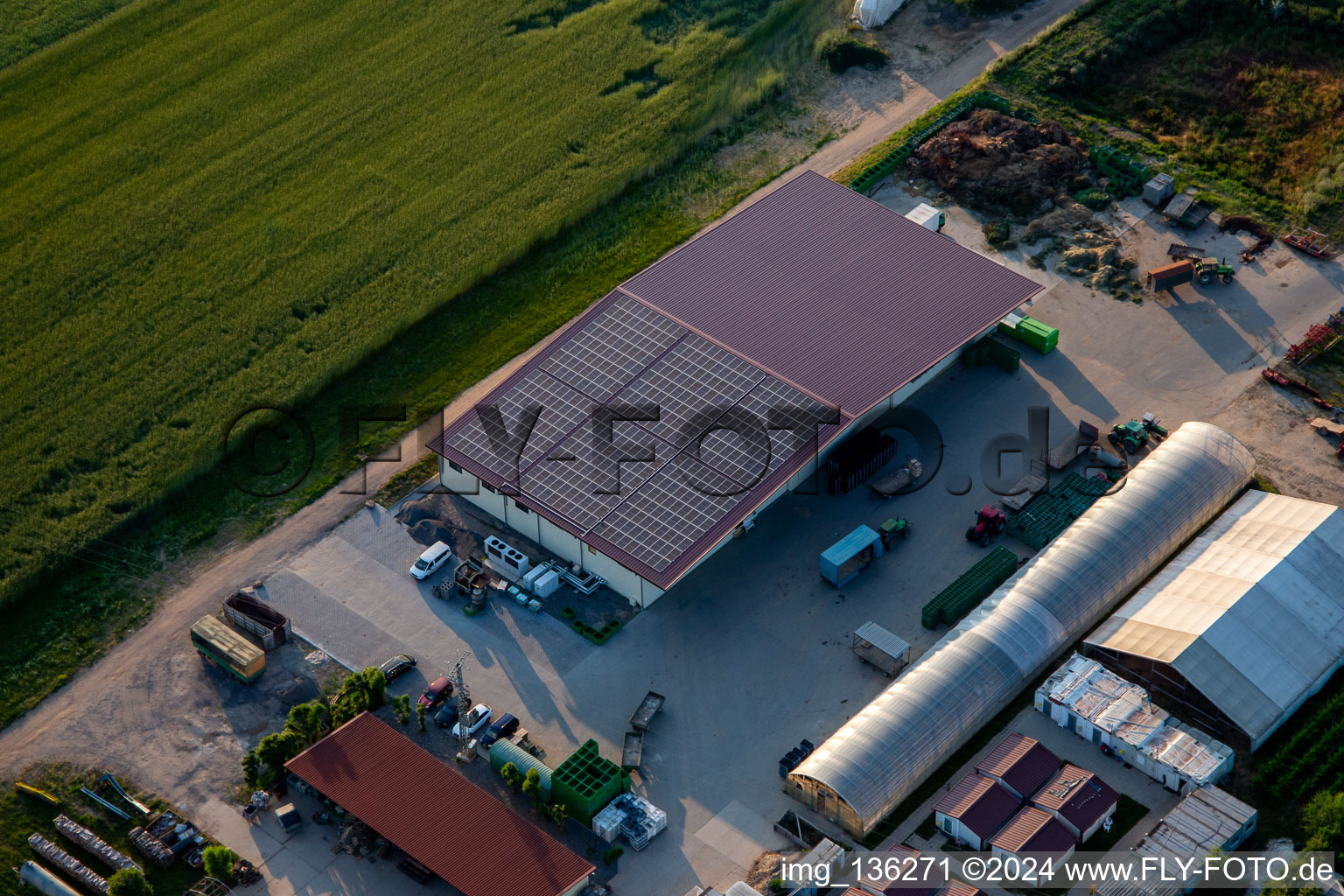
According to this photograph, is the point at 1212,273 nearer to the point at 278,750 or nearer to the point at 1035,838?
the point at 1035,838

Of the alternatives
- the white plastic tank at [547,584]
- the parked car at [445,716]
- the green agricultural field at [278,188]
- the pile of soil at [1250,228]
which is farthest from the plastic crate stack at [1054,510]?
the green agricultural field at [278,188]

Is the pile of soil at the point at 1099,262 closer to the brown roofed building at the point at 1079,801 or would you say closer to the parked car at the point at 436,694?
the brown roofed building at the point at 1079,801

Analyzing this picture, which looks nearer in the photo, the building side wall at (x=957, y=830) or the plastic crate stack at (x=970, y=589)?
the building side wall at (x=957, y=830)

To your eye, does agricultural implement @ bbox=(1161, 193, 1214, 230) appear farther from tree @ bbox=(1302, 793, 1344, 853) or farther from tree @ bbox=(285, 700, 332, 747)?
tree @ bbox=(285, 700, 332, 747)

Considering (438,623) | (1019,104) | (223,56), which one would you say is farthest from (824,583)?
(223,56)

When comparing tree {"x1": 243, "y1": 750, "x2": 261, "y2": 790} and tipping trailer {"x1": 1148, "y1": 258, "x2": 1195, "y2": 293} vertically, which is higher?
tree {"x1": 243, "y1": 750, "x2": 261, "y2": 790}

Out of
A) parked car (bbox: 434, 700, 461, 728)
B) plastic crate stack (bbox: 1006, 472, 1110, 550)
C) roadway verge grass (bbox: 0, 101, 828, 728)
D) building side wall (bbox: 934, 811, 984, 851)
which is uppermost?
roadway verge grass (bbox: 0, 101, 828, 728)

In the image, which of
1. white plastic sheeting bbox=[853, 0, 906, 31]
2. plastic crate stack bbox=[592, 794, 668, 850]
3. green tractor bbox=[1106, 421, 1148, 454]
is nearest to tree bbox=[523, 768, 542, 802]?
plastic crate stack bbox=[592, 794, 668, 850]
